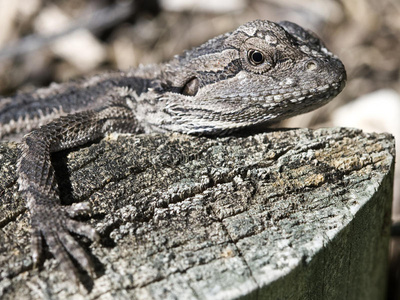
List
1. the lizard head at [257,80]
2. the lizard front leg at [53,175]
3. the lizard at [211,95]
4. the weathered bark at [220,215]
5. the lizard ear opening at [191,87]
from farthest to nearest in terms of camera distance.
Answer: the lizard ear opening at [191,87] < the lizard head at [257,80] < the lizard at [211,95] < the lizard front leg at [53,175] < the weathered bark at [220,215]

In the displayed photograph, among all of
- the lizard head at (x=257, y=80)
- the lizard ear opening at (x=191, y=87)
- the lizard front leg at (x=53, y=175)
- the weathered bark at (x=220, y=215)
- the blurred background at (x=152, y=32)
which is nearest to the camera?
the weathered bark at (x=220, y=215)

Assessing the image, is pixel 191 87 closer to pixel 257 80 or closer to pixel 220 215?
pixel 257 80

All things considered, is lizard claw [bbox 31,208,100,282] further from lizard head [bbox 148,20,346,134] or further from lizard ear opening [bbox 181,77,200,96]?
lizard ear opening [bbox 181,77,200,96]

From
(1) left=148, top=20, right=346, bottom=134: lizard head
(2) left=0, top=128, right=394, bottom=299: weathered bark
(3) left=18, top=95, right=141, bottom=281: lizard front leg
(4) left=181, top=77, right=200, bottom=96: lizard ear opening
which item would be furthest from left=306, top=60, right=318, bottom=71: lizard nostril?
(3) left=18, top=95, right=141, bottom=281: lizard front leg

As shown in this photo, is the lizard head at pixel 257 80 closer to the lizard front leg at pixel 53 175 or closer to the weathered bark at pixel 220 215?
the weathered bark at pixel 220 215

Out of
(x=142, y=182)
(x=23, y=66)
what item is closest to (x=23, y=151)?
(x=142, y=182)

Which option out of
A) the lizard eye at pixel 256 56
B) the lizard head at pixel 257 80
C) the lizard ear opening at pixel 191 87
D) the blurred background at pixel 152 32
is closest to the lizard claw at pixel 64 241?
the lizard head at pixel 257 80

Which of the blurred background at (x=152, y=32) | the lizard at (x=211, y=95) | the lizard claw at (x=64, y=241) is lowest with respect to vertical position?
the lizard claw at (x=64, y=241)
